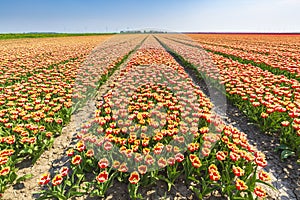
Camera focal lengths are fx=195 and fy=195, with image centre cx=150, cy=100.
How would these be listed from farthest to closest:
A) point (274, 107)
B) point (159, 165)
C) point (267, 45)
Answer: point (267, 45) → point (274, 107) → point (159, 165)

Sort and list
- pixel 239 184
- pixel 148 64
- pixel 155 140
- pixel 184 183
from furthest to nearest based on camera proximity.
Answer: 1. pixel 148 64
2. pixel 155 140
3. pixel 184 183
4. pixel 239 184

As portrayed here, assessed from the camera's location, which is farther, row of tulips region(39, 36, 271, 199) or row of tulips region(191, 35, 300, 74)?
row of tulips region(191, 35, 300, 74)

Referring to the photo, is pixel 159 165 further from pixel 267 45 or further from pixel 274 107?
pixel 267 45

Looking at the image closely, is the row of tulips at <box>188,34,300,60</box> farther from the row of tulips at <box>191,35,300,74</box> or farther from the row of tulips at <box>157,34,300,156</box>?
the row of tulips at <box>157,34,300,156</box>

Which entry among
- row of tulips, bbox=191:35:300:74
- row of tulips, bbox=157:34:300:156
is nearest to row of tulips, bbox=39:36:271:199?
row of tulips, bbox=157:34:300:156

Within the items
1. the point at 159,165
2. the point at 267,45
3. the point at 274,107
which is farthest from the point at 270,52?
the point at 159,165

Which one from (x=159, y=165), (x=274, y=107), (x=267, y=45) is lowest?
(x=159, y=165)

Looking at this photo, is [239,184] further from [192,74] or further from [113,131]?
[192,74]

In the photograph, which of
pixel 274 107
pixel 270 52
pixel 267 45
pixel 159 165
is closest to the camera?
pixel 159 165

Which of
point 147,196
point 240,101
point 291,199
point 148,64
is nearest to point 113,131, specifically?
point 147,196

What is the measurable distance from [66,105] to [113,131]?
7.94 feet

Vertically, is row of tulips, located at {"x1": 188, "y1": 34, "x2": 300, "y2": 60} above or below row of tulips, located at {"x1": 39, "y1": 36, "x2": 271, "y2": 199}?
above

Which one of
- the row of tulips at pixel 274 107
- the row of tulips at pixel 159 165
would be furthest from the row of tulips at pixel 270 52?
the row of tulips at pixel 159 165

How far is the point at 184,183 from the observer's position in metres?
3.80
